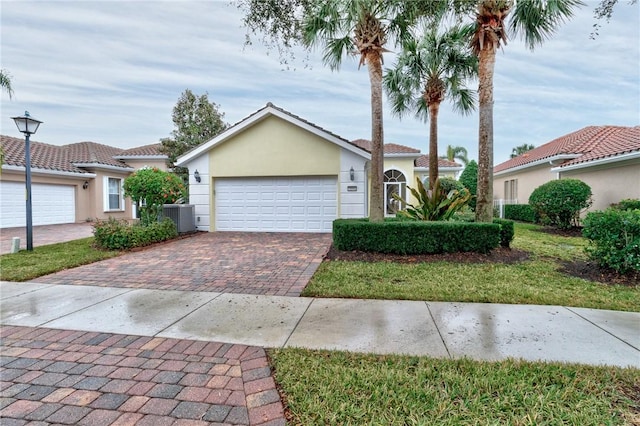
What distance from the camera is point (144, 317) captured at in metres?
4.29

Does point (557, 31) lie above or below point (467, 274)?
above

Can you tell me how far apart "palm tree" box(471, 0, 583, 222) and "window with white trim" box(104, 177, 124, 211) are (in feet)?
67.5

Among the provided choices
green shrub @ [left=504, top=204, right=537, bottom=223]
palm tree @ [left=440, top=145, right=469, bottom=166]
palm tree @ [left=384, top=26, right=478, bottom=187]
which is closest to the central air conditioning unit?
palm tree @ [left=384, top=26, right=478, bottom=187]

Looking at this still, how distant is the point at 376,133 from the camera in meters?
A: 8.91

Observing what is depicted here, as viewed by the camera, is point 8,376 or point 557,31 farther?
point 557,31

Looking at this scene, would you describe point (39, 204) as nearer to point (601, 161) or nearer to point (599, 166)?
point (601, 161)

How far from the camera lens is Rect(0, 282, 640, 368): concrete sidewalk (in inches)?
134

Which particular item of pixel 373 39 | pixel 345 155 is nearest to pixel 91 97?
pixel 345 155

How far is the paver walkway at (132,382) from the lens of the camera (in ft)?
7.79

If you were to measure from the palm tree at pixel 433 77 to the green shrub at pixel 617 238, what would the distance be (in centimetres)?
632

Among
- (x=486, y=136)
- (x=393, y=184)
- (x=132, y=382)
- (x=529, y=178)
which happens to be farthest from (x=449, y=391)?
(x=529, y=178)

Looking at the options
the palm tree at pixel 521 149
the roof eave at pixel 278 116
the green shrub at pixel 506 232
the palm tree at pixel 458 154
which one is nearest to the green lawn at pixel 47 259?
the roof eave at pixel 278 116

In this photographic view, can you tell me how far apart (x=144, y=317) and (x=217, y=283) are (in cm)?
171

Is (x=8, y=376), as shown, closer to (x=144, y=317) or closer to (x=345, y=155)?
(x=144, y=317)
